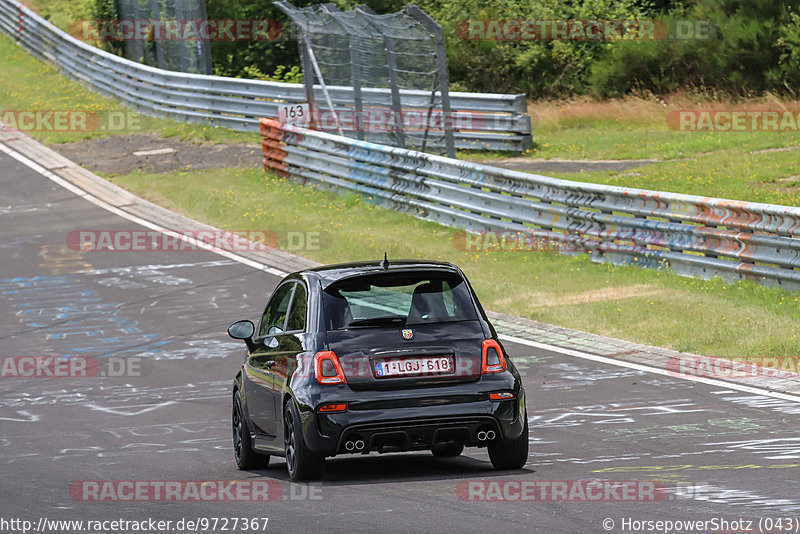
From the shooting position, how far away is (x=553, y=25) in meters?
37.1

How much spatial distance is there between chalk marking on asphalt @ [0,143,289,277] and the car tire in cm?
1131

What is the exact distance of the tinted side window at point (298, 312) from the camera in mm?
9023

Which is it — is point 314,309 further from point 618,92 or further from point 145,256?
point 618,92

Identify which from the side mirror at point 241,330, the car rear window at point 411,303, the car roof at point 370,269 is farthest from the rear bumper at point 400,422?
the side mirror at point 241,330

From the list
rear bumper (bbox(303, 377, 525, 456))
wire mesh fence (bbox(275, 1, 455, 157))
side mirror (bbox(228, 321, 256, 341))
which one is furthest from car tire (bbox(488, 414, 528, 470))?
wire mesh fence (bbox(275, 1, 455, 157))

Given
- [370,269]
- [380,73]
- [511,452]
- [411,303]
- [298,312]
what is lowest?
[511,452]

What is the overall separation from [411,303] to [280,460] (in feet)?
9.45

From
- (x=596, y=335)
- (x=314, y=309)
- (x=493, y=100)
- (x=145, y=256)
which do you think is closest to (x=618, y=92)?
(x=493, y=100)

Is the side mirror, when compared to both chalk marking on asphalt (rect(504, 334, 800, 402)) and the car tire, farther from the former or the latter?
chalk marking on asphalt (rect(504, 334, 800, 402))

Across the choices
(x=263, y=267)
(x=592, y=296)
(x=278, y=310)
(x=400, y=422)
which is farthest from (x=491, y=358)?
(x=263, y=267)

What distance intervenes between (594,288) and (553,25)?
21109mm

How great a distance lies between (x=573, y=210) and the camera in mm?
19391

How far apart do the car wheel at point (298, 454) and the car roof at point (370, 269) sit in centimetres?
91

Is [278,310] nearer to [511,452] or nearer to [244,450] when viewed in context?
[244,450]
